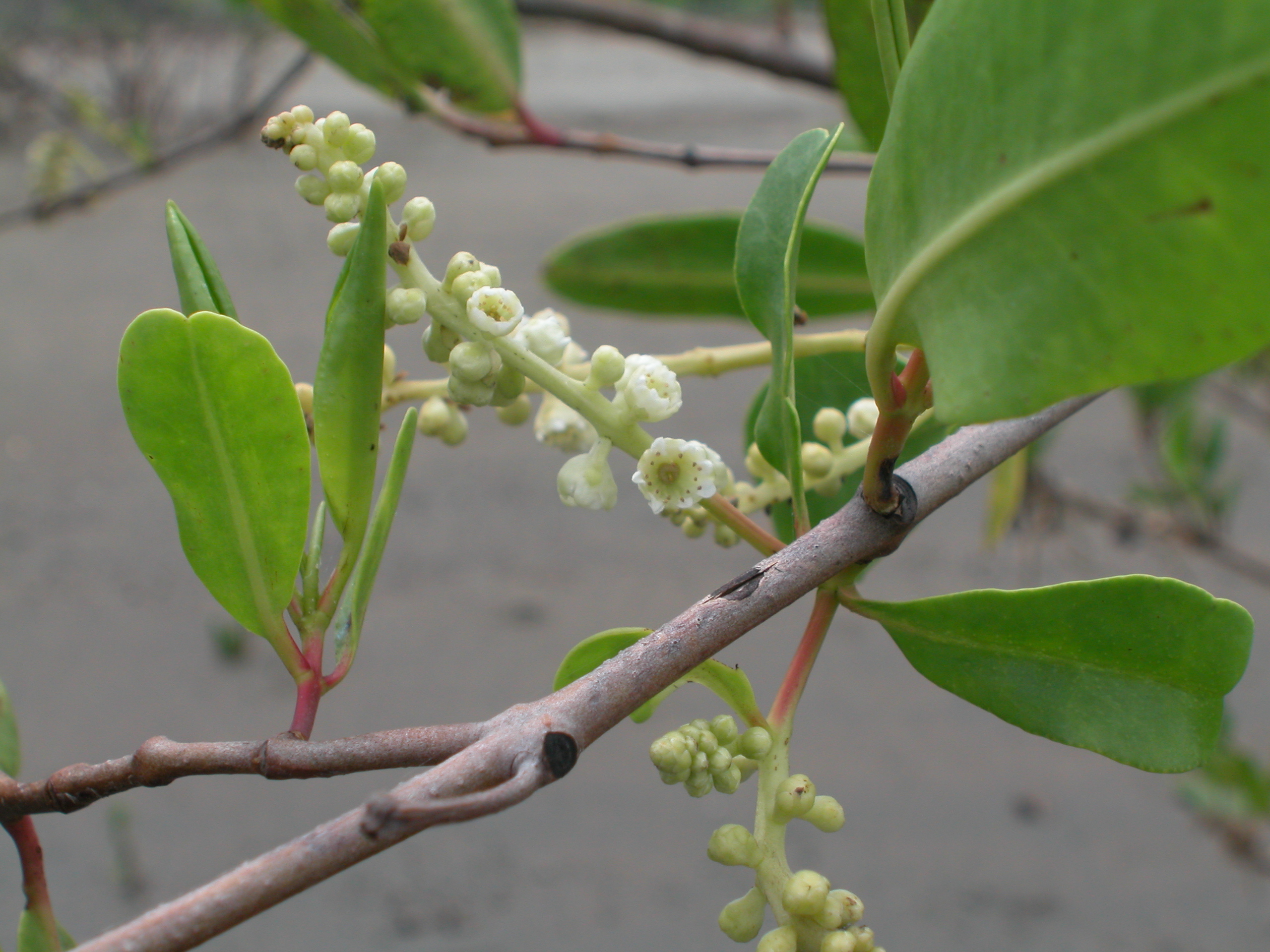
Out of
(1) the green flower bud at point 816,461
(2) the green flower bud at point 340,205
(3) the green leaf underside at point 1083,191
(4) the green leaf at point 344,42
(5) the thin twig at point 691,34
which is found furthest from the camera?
(5) the thin twig at point 691,34

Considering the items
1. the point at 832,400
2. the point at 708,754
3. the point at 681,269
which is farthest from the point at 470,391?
the point at 681,269

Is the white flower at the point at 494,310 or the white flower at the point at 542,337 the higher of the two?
the white flower at the point at 494,310

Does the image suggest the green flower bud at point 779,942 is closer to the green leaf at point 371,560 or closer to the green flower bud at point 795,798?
the green flower bud at point 795,798

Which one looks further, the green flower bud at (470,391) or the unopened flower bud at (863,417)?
the unopened flower bud at (863,417)

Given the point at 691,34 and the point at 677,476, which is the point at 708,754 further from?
the point at 691,34

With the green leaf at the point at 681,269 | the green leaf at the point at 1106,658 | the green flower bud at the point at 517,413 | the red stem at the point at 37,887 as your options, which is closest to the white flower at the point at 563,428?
the green flower bud at the point at 517,413

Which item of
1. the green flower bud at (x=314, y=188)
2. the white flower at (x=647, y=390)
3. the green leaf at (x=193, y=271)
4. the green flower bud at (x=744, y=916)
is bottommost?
the green flower bud at (x=744, y=916)

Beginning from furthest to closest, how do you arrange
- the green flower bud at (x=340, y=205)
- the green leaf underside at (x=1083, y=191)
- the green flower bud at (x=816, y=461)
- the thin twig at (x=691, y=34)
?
the thin twig at (x=691, y=34)
the green flower bud at (x=816, y=461)
the green flower bud at (x=340, y=205)
the green leaf underside at (x=1083, y=191)
